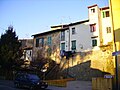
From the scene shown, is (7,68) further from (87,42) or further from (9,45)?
(87,42)

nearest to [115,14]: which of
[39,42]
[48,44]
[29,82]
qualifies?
[29,82]

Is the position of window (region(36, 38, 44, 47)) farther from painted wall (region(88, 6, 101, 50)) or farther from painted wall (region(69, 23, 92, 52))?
painted wall (region(88, 6, 101, 50))

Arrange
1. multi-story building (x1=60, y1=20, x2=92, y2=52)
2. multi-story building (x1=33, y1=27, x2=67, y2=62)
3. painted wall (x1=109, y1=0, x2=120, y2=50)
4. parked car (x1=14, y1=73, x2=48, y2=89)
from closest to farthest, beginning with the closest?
parked car (x1=14, y1=73, x2=48, y2=89)
painted wall (x1=109, y1=0, x2=120, y2=50)
multi-story building (x1=60, y1=20, x2=92, y2=52)
multi-story building (x1=33, y1=27, x2=67, y2=62)

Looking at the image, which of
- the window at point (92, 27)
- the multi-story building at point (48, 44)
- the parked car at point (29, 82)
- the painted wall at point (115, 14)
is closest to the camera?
the parked car at point (29, 82)

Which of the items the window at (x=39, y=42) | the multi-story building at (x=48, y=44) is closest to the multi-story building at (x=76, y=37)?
the multi-story building at (x=48, y=44)

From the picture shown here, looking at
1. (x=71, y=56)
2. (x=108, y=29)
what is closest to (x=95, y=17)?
(x=108, y=29)

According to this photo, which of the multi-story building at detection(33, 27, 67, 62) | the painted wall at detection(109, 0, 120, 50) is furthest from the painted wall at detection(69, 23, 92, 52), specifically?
the painted wall at detection(109, 0, 120, 50)

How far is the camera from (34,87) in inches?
858

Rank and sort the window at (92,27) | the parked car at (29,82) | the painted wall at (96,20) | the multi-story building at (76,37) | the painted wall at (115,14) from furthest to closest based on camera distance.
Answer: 1. the multi-story building at (76,37)
2. the window at (92,27)
3. the painted wall at (96,20)
4. the painted wall at (115,14)
5. the parked car at (29,82)

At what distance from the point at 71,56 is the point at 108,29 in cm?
845

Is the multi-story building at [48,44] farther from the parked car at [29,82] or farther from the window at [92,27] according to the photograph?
the parked car at [29,82]

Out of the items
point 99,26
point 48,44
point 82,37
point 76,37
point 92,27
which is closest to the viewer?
point 99,26

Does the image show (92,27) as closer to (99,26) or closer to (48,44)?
(99,26)

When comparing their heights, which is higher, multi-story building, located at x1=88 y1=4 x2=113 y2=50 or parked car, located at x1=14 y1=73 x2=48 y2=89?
multi-story building, located at x1=88 y1=4 x2=113 y2=50
